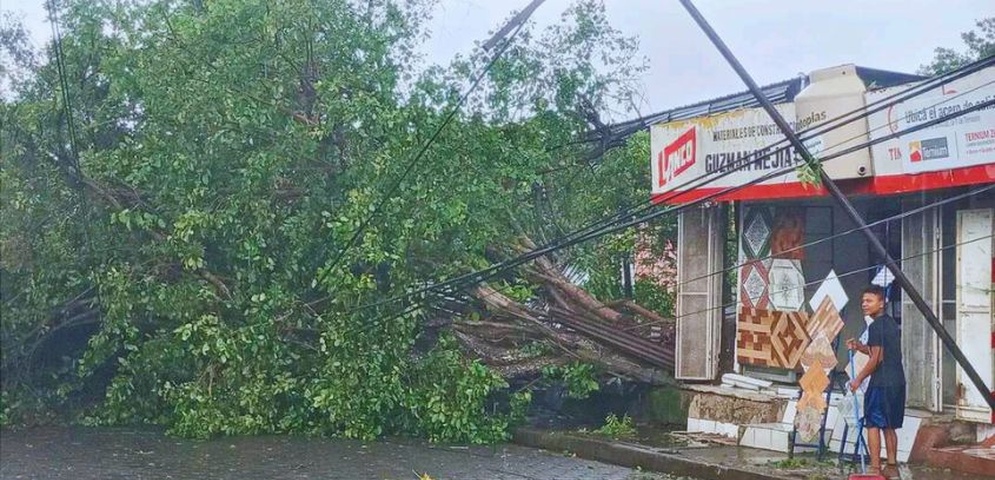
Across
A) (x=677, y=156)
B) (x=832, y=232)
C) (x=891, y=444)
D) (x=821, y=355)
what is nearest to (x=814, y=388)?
(x=821, y=355)

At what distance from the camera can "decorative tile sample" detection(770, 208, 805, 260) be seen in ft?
41.1

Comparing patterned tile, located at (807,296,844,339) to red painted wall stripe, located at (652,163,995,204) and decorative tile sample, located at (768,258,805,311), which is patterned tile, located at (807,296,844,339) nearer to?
red painted wall stripe, located at (652,163,995,204)

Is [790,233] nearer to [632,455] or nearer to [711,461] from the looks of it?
[632,455]

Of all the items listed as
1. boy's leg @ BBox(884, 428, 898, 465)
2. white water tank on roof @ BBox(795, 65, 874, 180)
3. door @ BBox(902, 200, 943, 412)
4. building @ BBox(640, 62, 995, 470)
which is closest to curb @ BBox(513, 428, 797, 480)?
building @ BBox(640, 62, 995, 470)

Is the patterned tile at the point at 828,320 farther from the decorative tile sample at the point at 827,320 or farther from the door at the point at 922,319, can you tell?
the door at the point at 922,319

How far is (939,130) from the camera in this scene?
10023mm

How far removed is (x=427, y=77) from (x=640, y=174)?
3.44 metres

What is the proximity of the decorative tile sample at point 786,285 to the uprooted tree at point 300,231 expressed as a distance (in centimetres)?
169

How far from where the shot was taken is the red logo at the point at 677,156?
1256 centimetres

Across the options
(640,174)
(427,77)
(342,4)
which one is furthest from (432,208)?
(640,174)

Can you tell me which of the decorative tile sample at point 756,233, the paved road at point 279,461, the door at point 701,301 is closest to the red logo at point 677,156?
the door at point 701,301

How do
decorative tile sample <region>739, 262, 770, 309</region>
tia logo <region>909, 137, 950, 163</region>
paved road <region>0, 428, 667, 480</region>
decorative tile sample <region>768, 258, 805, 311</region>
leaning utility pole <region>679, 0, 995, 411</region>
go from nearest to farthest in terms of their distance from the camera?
leaning utility pole <region>679, 0, 995, 411</region>
tia logo <region>909, 137, 950, 163</region>
paved road <region>0, 428, 667, 480</region>
decorative tile sample <region>768, 258, 805, 311</region>
decorative tile sample <region>739, 262, 770, 309</region>

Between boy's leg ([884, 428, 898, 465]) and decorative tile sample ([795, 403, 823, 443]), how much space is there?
1.82 feet

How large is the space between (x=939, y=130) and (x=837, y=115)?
1031mm
